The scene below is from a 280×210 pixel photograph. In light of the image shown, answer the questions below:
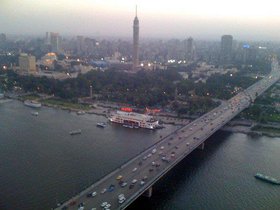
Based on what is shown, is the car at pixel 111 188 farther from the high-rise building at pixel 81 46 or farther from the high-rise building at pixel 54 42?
the high-rise building at pixel 54 42

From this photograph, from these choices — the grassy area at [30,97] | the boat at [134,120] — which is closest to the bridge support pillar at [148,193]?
the boat at [134,120]

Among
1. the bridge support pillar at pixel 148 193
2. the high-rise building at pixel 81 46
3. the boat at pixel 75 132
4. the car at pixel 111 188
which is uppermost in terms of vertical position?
the high-rise building at pixel 81 46

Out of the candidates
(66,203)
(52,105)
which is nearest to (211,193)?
(66,203)

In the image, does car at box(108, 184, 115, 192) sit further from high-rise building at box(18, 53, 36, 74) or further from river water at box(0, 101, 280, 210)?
high-rise building at box(18, 53, 36, 74)

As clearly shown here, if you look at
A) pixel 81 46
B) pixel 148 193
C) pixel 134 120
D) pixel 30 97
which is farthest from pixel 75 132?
pixel 81 46

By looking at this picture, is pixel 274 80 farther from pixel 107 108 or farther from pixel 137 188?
pixel 137 188

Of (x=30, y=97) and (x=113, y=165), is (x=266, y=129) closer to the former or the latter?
(x=113, y=165)

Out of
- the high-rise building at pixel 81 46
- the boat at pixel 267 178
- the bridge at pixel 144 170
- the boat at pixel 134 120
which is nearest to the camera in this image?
the bridge at pixel 144 170
